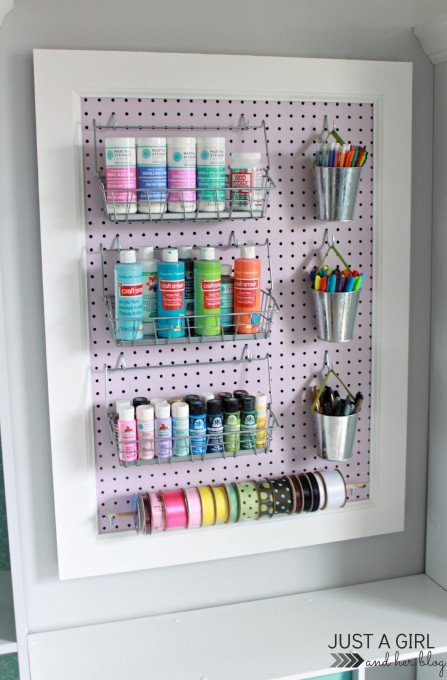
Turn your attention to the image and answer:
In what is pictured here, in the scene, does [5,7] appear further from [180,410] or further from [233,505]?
[233,505]

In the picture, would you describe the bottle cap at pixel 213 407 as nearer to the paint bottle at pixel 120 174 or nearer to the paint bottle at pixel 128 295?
the paint bottle at pixel 128 295

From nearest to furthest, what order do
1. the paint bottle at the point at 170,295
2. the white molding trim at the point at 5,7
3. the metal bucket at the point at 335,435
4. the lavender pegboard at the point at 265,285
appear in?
the white molding trim at the point at 5,7 < the paint bottle at the point at 170,295 < the lavender pegboard at the point at 265,285 < the metal bucket at the point at 335,435

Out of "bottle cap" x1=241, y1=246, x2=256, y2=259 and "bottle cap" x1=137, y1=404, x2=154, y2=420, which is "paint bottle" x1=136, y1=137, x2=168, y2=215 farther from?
"bottle cap" x1=137, y1=404, x2=154, y2=420

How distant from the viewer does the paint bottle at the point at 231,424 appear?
1.67 meters

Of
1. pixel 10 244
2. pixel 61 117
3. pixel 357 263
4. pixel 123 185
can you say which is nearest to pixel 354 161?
pixel 357 263

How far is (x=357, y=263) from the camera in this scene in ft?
5.97

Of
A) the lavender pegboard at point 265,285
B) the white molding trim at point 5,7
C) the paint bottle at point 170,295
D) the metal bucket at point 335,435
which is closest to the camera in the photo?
the white molding trim at point 5,7

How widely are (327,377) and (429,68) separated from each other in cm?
80

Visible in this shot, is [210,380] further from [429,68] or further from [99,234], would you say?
[429,68]

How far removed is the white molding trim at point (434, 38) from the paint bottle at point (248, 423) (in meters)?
0.93

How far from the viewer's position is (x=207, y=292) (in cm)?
157

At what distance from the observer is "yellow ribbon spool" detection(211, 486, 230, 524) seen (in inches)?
68.1

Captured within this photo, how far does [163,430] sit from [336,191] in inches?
25.9

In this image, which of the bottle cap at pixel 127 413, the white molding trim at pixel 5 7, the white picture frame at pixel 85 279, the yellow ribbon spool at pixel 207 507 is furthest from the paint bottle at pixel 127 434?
the white molding trim at pixel 5 7
